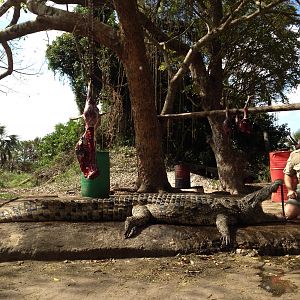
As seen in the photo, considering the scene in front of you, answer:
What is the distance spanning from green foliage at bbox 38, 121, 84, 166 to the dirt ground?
15594 millimetres

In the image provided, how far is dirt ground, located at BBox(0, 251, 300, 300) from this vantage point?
12.3ft

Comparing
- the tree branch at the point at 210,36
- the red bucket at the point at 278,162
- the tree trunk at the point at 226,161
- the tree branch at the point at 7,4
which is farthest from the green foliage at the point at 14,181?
the red bucket at the point at 278,162

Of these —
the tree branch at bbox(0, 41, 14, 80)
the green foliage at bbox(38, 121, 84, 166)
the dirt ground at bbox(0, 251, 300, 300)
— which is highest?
the tree branch at bbox(0, 41, 14, 80)

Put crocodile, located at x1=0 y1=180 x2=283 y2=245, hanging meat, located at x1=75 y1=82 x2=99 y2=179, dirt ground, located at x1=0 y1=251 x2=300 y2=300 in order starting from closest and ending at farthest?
dirt ground, located at x1=0 y1=251 x2=300 y2=300 < hanging meat, located at x1=75 y1=82 x2=99 y2=179 < crocodile, located at x1=0 y1=180 x2=283 y2=245

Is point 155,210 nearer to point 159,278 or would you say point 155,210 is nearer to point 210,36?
point 159,278

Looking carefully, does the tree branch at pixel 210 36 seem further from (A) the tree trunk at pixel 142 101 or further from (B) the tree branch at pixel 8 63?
(B) the tree branch at pixel 8 63

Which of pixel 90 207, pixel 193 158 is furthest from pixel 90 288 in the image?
pixel 193 158

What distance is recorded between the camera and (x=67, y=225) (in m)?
5.72

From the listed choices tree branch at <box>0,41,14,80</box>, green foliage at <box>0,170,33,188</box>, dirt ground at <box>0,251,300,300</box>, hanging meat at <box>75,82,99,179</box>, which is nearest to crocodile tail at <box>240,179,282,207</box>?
dirt ground at <box>0,251,300,300</box>

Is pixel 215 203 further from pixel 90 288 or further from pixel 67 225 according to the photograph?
pixel 90 288

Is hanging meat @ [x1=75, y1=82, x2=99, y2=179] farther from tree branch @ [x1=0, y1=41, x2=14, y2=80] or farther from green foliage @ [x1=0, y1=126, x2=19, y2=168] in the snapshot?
green foliage @ [x1=0, y1=126, x2=19, y2=168]

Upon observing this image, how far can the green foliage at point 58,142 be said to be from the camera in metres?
20.7

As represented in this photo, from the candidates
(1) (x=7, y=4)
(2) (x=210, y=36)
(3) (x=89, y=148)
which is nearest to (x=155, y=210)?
(3) (x=89, y=148)

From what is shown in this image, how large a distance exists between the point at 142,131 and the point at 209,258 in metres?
3.85
